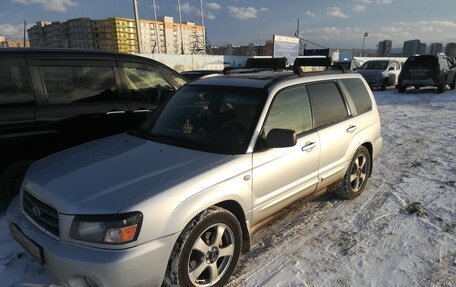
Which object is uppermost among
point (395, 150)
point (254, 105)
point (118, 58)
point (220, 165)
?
point (118, 58)

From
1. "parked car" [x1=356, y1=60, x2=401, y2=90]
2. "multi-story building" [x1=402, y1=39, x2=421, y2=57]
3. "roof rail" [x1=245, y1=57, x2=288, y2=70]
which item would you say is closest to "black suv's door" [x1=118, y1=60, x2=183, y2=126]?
"roof rail" [x1=245, y1=57, x2=288, y2=70]

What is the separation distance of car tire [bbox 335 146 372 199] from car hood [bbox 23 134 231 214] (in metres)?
2.24

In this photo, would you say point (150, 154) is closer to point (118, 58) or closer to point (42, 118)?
point (42, 118)

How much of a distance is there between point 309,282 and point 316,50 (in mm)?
33593

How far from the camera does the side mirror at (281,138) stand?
9.82 feet

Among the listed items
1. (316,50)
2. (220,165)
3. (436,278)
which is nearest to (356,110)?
(436,278)

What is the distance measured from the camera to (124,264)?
7.23 ft

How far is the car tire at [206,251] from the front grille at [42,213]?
85cm

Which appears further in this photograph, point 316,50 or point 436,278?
point 316,50

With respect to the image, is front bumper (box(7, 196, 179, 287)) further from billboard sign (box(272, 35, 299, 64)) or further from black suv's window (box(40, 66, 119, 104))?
billboard sign (box(272, 35, 299, 64))

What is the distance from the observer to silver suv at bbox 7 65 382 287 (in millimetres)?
2289

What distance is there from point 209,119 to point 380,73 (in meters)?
17.3

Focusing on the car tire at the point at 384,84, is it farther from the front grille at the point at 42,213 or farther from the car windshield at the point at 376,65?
the front grille at the point at 42,213

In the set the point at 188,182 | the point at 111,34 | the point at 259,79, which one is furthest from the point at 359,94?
the point at 111,34
